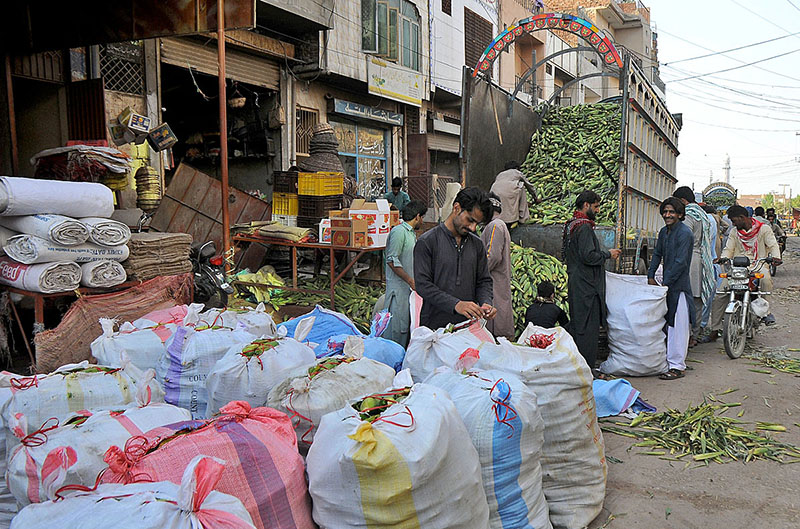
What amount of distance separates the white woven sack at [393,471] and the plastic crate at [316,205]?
5533mm

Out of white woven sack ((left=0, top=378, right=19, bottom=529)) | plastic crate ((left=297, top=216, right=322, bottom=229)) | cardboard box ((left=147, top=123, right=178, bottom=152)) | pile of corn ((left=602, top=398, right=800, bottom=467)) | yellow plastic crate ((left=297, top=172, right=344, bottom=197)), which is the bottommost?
pile of corn ((left=602, top=398, right=800, bottom=467))

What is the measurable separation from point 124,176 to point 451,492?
4750 millimetres

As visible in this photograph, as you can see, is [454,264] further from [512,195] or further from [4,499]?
[512,195]

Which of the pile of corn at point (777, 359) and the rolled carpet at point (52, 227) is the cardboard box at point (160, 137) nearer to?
the rolled carpet at point (52, 227)

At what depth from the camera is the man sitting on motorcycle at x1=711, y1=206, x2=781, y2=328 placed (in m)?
7.32

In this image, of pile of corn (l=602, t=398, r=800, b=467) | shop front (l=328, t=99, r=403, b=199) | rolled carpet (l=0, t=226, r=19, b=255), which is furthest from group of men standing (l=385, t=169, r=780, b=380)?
shop front (l=328, t=99, r=403, b=199)

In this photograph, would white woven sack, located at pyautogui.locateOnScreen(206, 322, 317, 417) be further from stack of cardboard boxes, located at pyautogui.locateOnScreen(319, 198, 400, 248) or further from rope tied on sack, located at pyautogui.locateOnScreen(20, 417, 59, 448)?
stack of cardboard boxes, located at pyautogui.locateOnScreen(319, 198, 400, 248)

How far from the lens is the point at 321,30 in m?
11.7

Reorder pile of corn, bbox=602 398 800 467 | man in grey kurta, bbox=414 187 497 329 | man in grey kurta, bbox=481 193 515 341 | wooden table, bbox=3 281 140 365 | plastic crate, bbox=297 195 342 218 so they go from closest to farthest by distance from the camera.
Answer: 1. man in grey kurta, bbox=414 187 497 329
2. pile of corn, bbox=602 398 800 467
3. wooden table, bbox=3 281 140 365
4. man in grey kurta, bbox=481 193 515 341
5. plastic crate, bbox=297 195 342 218

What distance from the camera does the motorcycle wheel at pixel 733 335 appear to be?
21.1 feet

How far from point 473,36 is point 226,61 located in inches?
417

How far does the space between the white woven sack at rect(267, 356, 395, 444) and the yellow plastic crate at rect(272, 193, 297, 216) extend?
5202mm

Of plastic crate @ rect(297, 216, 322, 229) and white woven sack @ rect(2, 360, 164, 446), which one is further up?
plastic crate @ rect(297, 216, 322, 229)

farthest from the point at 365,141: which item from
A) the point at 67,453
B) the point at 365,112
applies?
the point at 67,453
